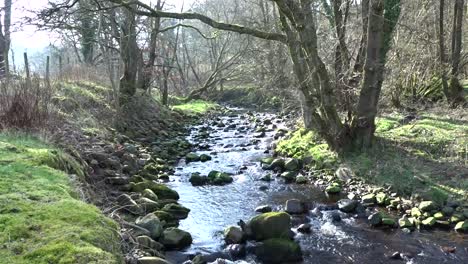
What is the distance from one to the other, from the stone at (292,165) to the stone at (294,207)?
2920 mm

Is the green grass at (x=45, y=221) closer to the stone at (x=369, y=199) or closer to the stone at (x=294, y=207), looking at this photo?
the stone at (x=294, y=207)

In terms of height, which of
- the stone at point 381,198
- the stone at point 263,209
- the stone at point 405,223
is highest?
the stone at point 381,198

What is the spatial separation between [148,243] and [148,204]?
2.02 metres

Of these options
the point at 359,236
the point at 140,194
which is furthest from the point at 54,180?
the point at 359,236

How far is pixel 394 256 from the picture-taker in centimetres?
658

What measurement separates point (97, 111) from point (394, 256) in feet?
35.0

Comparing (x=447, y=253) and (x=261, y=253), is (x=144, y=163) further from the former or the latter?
(x=447, y=253)

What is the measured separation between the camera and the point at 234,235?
721 cm

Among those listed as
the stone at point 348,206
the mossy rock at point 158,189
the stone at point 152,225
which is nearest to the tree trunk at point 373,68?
the stone at point 348,206

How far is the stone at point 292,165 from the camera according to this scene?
38.7 ft

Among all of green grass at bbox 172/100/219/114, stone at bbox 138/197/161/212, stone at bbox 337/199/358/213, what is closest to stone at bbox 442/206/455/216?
stone at bbox 337/199/358/213

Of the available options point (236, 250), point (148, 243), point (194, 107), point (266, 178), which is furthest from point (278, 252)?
point (194, 107)

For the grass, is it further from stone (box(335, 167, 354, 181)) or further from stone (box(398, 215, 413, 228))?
stone (box(398, 215, 413, 228))

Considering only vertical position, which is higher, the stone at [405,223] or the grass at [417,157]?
the grass at [417,157]
